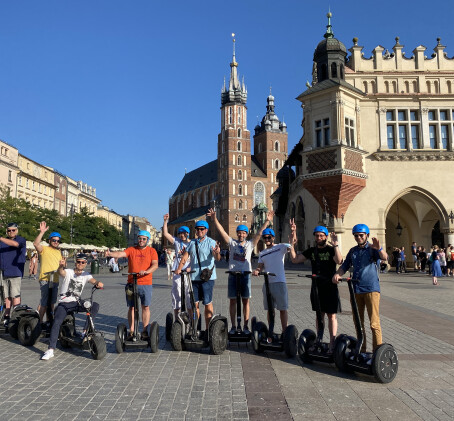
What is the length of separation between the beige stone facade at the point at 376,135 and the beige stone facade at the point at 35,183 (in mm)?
44603

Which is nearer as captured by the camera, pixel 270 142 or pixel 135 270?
pixel 135 270

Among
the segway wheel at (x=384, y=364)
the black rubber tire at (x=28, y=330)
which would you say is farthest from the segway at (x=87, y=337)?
the segway wheel at (x=384, y=364)

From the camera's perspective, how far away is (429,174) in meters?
23.5

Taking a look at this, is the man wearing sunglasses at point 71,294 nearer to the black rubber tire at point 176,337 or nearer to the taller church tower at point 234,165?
the black rubber tire at point 176,337

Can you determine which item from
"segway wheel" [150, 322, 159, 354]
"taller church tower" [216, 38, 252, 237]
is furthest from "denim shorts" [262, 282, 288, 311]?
"taller church tower" [216, 38, 252, 237]

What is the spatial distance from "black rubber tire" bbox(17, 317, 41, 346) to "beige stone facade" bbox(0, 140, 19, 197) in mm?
50031

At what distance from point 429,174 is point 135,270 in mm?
21215

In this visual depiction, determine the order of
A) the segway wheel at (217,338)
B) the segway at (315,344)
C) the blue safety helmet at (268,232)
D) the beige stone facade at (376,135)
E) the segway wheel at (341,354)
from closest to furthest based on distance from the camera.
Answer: the segway wheel at (341,354)
the segway at (315,344)
the segway wheel at (217,338)
the blue safety helmet at (268,232)
the beige stone facade at (376,135)

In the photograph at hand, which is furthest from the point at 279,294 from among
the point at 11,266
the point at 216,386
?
the point at 11,266

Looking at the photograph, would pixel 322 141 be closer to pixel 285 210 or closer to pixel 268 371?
pixel 285 210

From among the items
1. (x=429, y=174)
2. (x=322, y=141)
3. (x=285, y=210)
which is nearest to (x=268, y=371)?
(x=322, y=141)

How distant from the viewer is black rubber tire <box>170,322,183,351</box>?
6379 mm

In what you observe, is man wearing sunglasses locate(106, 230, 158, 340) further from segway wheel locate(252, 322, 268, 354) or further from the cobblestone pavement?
segway wheel locate(252, 322, 268, 354)

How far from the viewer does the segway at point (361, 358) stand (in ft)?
16.0
